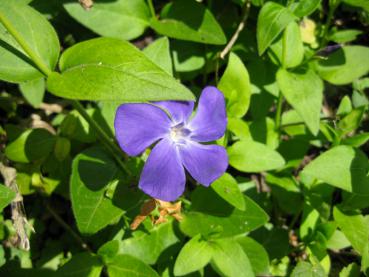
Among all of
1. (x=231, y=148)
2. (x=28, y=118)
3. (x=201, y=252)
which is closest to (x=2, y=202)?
(x=201, y=252)

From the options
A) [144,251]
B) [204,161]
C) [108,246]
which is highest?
[204,161]

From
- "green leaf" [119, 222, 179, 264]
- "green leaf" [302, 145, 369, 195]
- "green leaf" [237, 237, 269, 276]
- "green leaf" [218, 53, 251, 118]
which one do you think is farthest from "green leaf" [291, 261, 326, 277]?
"green leaf" [218, 53, 251, 118]

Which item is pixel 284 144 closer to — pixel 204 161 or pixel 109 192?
pixel 204 161

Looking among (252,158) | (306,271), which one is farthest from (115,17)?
(306,271)

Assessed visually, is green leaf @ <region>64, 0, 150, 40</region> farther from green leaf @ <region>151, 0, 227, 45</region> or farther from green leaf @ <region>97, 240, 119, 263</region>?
green leaf @ <region>97, 240, 119, 263</region>

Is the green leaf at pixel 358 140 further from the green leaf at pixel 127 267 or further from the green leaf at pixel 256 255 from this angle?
the green leaf at pixel 127 267

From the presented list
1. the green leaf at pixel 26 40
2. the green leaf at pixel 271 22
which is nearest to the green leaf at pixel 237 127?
the green leaf at pixel 271 22
